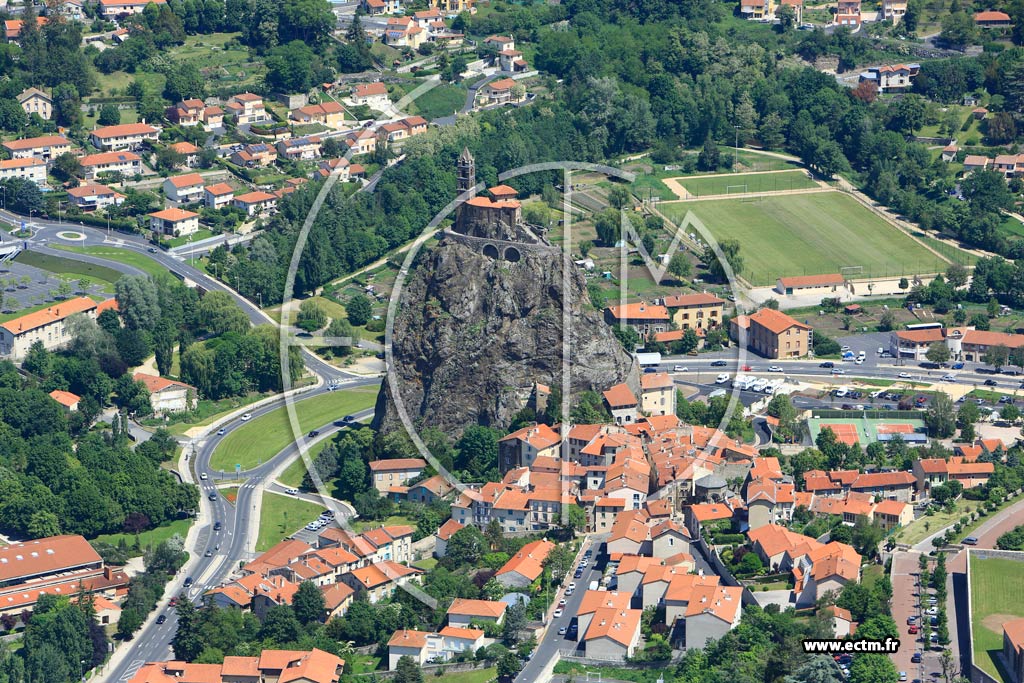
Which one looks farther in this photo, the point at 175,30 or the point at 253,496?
the point at 175,30

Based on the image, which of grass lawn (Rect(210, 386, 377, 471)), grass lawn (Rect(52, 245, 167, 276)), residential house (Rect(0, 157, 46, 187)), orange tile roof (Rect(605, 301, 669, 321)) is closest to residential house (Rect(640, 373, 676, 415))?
orange tile roof (Rect(605, 301, 669, 321))

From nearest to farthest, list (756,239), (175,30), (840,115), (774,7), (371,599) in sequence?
(371,599) → (756,239) → (840,115) → (175,30) → (774,7)

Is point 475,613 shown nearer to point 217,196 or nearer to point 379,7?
point 217,196

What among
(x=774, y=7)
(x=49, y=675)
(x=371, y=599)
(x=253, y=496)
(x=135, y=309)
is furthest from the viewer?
(x=774, y=7)

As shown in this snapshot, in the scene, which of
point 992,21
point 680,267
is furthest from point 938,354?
point 992,21

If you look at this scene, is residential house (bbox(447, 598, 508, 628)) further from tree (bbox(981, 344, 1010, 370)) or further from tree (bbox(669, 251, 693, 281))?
tree (bbox(669, 251, 693, 281))

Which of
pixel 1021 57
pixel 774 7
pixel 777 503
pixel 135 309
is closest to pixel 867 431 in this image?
pixel 777 503

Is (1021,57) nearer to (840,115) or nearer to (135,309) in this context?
(840,115)
